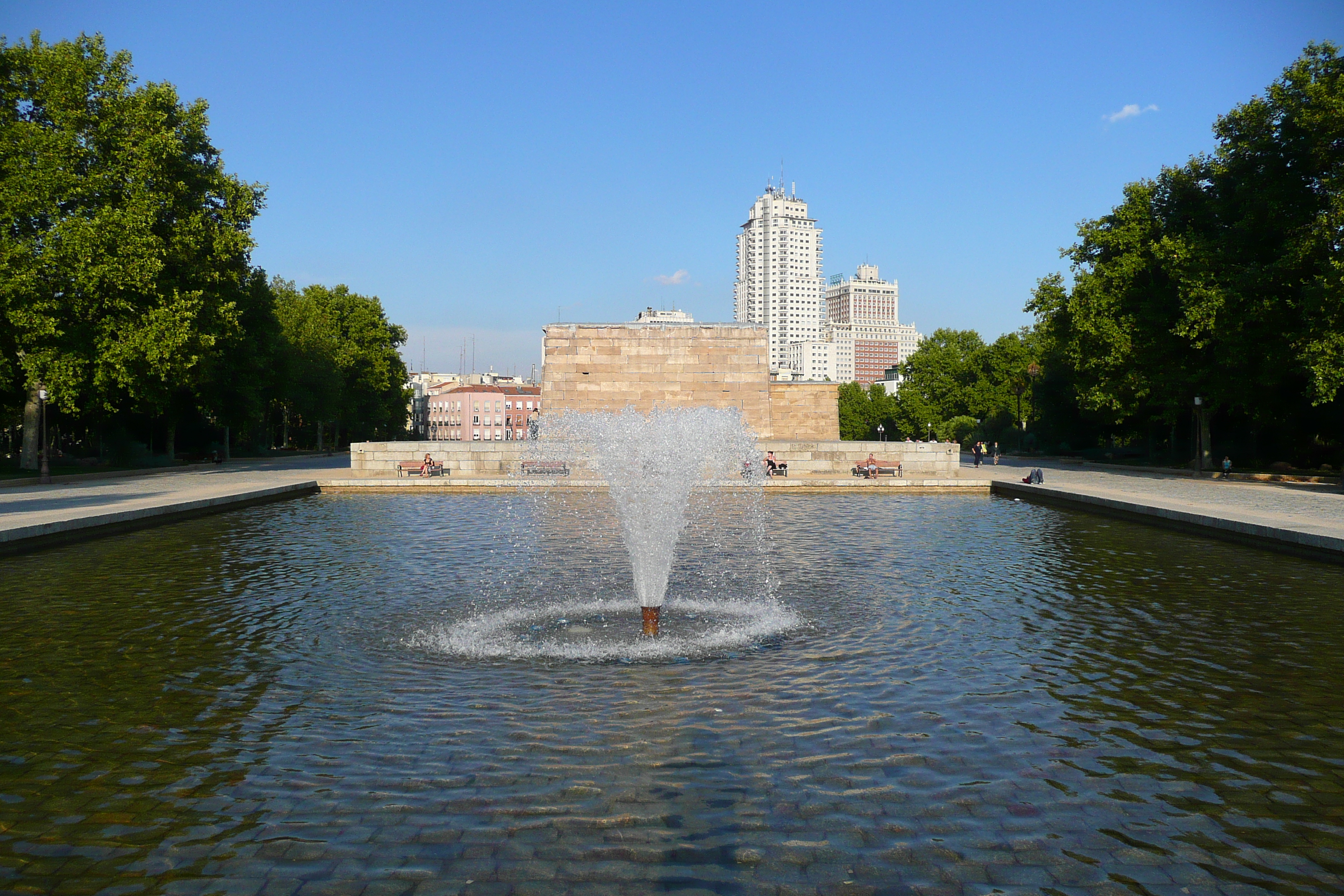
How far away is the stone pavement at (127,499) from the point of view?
15.5 meters

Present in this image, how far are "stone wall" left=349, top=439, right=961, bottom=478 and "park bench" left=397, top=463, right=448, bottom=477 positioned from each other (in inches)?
6.5

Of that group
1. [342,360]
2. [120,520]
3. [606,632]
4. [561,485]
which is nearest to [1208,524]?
[606,632]

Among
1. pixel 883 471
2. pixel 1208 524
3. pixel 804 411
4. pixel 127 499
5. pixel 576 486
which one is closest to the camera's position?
pixel 1208 524

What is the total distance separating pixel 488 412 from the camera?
Answer: 11756 centimetres

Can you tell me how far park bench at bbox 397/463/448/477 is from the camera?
3053cm

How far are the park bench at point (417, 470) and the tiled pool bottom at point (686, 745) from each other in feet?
61.1

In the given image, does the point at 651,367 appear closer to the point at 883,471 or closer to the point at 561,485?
the point at 561,485

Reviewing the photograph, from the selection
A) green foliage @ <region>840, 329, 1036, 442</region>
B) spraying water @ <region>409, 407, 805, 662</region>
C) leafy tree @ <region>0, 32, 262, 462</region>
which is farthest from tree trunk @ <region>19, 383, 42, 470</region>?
green foliage @ <region>840, 329, 1036, 442</region>

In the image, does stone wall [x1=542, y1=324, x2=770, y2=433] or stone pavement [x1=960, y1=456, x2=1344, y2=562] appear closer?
stone pavement [x1=960, y1=456, x2=1344, y2=562]

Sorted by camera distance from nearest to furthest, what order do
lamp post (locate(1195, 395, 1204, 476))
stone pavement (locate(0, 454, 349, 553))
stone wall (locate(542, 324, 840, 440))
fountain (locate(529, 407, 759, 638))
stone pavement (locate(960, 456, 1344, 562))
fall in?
fountain (locate(529, 407, 759, 638)) < stone pavement (locate(960, 456, 1344, 562)) < stone pavement (locate(0, 454, 349, 553)) < lamp post (locate(1195, 395, 1204, 476)) < stone wall (locate(542, 324, 840, 440))

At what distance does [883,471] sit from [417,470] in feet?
52.7

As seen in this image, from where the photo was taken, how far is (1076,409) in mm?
49312

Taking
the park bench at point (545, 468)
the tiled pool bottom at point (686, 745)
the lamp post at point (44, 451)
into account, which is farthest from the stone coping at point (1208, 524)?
the lamp post at point (44, 451)

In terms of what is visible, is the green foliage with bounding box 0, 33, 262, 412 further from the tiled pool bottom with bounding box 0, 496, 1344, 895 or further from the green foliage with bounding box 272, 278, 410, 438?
the tiled pool bottom with bounding box 0, 496, 1344, 895
